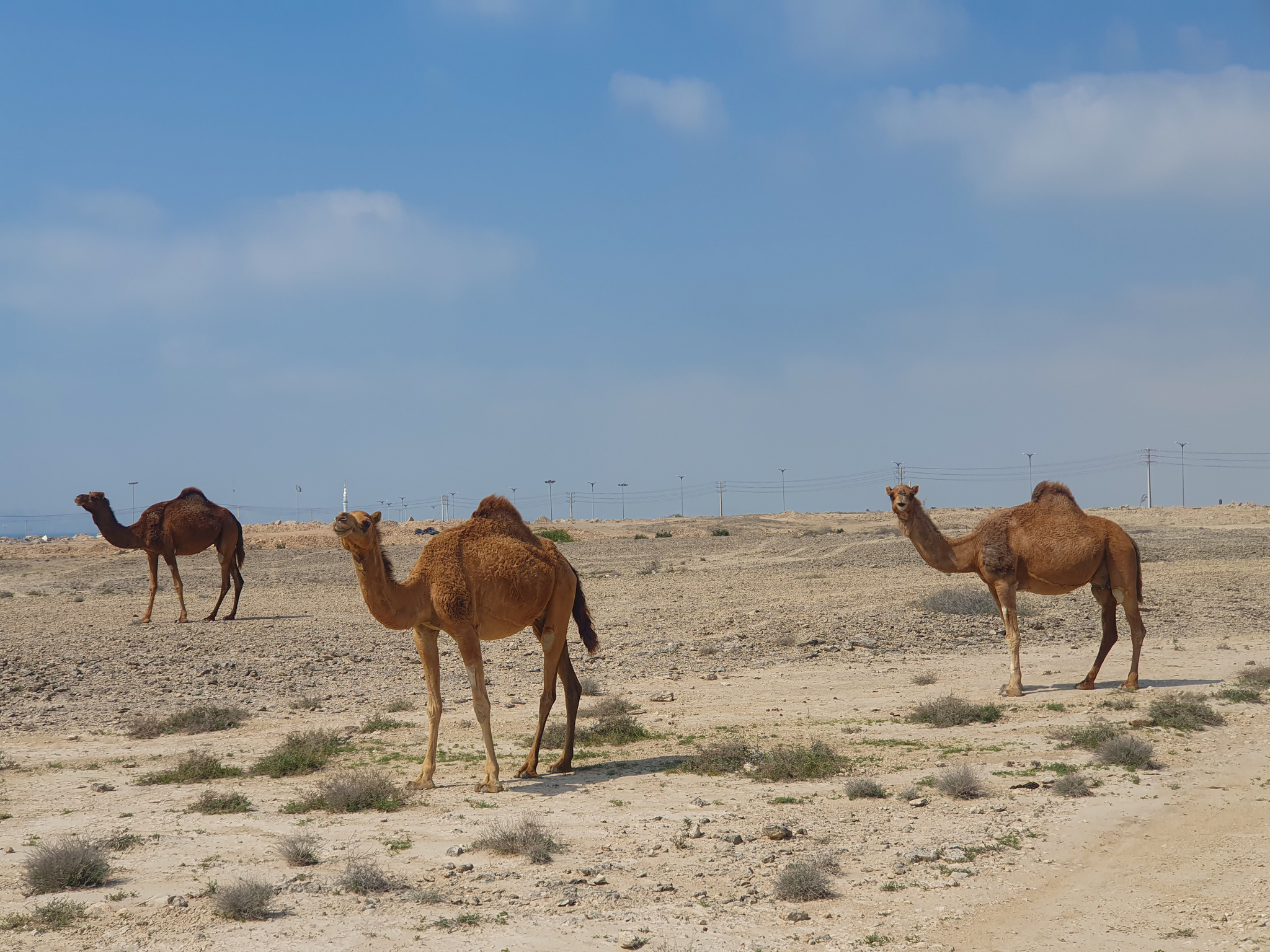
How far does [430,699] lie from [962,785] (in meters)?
5.25

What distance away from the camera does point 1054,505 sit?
50.7 ft

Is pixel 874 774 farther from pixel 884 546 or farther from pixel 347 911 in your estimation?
pixel 884 546

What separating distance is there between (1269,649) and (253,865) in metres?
17.5

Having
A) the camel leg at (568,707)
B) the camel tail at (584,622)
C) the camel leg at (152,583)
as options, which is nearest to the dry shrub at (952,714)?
the camel tail at (584,622)

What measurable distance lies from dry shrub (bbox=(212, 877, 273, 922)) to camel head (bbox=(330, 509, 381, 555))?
3302mm

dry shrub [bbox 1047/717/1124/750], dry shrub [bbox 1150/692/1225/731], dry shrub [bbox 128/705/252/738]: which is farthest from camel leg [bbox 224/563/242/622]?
dry shrub [bbox 1150/692/1225/731]

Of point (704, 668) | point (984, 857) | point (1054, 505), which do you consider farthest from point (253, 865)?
point (1054, 505)

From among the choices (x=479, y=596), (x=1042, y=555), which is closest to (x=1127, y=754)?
(x=1042, y=555)

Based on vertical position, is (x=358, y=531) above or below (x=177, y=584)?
above

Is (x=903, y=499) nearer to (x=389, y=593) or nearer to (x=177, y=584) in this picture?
(x=389, y=593)

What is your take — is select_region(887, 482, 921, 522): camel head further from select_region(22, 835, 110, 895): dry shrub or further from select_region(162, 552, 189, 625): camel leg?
select_region(162, 552, 189, 625): camel leg

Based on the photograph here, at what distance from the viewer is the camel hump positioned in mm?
15492

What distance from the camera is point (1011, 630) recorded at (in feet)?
48.6

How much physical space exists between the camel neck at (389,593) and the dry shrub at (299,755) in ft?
7.10
